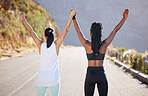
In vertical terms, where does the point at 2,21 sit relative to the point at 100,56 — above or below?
above

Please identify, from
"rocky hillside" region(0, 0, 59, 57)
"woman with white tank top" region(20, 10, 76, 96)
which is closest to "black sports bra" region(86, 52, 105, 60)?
"woman with white tank top" region(20, 10, 76, 96)

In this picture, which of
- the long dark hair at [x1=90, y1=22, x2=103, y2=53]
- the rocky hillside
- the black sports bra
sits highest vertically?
the rocky hillside

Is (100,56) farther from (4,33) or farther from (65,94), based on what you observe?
(4,33)

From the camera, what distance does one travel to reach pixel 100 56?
3404mm

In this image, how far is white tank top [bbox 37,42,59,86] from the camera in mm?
3229

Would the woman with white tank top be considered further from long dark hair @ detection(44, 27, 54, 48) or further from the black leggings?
the black leggings

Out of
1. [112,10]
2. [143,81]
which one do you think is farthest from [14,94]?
[112,10]

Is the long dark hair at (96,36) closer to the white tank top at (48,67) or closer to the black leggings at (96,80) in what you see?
the black leggings at (96,80)

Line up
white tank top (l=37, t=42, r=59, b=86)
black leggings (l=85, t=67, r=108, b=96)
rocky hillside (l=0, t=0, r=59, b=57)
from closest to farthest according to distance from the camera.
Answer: white tank top (l=37, t=42, r=59, b=86), black leggings (l=85, t=67, r=108, b=96), rocky hillside (l=0, t=0, r=59, b=57)

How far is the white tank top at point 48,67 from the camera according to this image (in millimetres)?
3229

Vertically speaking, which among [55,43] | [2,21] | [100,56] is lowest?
[100,56]

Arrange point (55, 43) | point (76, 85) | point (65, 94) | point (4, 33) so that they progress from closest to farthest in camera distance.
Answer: point (55, 43) < point (65, 94) < point (76, 85) < point (4, 33)

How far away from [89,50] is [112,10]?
93012 millimetres

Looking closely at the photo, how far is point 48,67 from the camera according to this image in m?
3.23
